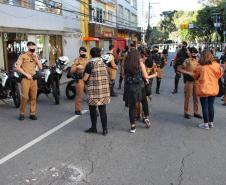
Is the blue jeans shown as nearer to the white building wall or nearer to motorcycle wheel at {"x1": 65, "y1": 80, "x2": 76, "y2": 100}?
motorcycle wheel at {"x1": 65, "y1": 80, "x2": 76, "y2": 100}

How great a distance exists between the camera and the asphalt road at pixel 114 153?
4.98 metres

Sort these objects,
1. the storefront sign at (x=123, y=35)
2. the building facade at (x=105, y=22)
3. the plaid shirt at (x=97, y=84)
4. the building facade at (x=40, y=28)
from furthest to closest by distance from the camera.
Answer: the storefront sign at (x=123, y=35) < the building facade at (x=105, y=22) < the building facade at (x=40, y=28) < the plaid shirt at (x=97, y=84)

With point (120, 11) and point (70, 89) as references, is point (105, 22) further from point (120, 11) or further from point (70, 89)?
point (70, 89)

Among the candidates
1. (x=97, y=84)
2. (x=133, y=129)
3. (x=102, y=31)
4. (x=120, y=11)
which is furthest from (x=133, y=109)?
(x=120, y=11)

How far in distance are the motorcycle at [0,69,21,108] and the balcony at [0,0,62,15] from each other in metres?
10.9

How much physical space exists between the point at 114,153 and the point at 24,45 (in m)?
18.3

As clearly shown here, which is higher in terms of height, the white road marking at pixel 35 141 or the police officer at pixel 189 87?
the police officer at pixel 189 87

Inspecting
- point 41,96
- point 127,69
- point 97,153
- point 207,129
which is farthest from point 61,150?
point 41,96

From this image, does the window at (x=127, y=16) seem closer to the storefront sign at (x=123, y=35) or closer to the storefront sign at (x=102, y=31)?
the storefront sign at (x=123, y=35)

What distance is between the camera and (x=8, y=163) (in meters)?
5.62

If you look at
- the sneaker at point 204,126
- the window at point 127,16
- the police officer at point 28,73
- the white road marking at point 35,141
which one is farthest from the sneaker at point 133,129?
the window at point 127,16

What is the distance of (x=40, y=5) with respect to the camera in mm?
24547

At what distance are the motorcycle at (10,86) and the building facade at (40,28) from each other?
1003 cm

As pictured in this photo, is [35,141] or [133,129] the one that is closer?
[35,141]
